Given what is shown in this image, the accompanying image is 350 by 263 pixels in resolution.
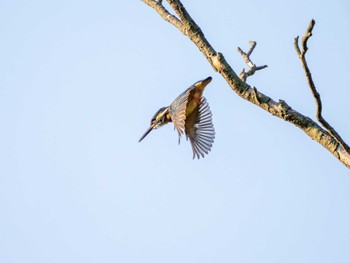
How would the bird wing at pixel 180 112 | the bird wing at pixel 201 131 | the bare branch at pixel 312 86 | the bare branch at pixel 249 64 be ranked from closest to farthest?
1. the bare branch at pixel 312 86
2. the bare branch at pixel 249 64
3. the bird wing at pixel 180 112
4. the bird wing at pixel 201 131

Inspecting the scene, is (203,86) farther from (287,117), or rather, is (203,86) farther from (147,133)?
(287,117)

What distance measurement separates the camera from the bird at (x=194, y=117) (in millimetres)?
7128

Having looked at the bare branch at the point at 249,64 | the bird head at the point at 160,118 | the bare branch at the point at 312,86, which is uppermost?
the bird head at the point at 160,118

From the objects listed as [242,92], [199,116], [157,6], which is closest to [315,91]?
[242,92]

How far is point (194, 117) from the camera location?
25.6 feet

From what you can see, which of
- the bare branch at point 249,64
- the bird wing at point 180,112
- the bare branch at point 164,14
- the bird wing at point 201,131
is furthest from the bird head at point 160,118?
the bare branch at point 249,64

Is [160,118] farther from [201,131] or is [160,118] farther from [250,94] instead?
→ [250,94]

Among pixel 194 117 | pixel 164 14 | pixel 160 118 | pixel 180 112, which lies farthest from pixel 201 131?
pixel 164 14

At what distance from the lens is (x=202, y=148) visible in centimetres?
793

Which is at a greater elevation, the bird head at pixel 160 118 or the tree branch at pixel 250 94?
the bird head at pixel 160 118

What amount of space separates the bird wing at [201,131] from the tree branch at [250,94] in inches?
122

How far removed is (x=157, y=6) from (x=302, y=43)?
2.19 meters

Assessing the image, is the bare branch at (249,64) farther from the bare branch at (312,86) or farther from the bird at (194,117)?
the bird at (194,117)

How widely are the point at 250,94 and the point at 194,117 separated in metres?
4.05
